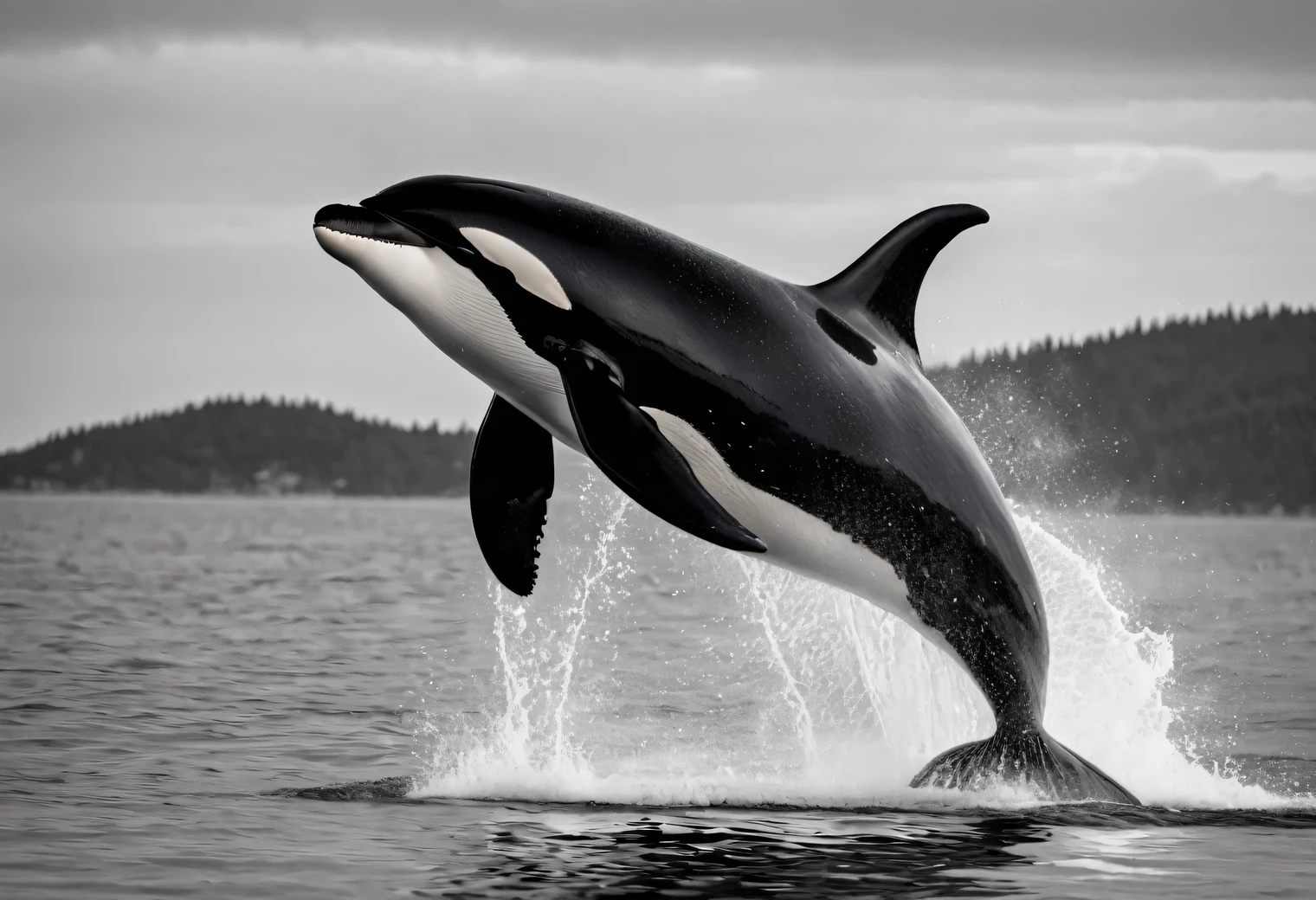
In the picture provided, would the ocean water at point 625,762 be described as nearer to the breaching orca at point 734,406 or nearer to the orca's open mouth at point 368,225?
the breaching orca at point 734,406

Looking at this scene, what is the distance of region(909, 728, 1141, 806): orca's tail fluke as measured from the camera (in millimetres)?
11289

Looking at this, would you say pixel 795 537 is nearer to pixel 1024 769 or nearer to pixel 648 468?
pixel 648 468

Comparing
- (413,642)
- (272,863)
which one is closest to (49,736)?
(272,863)

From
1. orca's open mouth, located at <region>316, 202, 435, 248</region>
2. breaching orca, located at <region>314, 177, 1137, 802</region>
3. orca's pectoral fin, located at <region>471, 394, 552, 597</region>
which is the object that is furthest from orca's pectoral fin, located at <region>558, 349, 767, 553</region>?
orca's pectoral fin, located at <region>471, 394, 552, 597</region>

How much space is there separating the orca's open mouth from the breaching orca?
12mm

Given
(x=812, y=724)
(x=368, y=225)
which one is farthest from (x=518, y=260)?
(x=812, y=724)

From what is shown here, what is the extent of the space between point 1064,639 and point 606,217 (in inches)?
316

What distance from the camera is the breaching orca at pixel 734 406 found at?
9.67 metres

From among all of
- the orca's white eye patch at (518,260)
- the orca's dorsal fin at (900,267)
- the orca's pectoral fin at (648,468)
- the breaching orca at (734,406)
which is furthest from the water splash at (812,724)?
the orca's white eye patch at (518,260)

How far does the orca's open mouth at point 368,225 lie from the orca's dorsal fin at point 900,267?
9.47 ft

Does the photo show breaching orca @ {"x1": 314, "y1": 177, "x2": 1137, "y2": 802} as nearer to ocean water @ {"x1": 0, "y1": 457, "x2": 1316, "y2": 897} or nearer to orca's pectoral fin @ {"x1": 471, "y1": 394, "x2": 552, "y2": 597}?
orca's pectoral fin @ {"x1": 471, "y1": 394, "x2": 552, "y2": 597}

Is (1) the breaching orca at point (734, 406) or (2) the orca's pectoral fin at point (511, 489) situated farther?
(2) the orca's pectoral fin at point (511, 489)

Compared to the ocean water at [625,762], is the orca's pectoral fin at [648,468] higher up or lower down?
higher up

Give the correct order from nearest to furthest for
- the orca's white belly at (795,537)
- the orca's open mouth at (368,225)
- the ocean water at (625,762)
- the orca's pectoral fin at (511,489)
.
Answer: the ocean water at (625,762) → the orca's open mouth at (368,225) → the orca's white belly at (795,537) → the orca's pectoral fin at (511,489)
